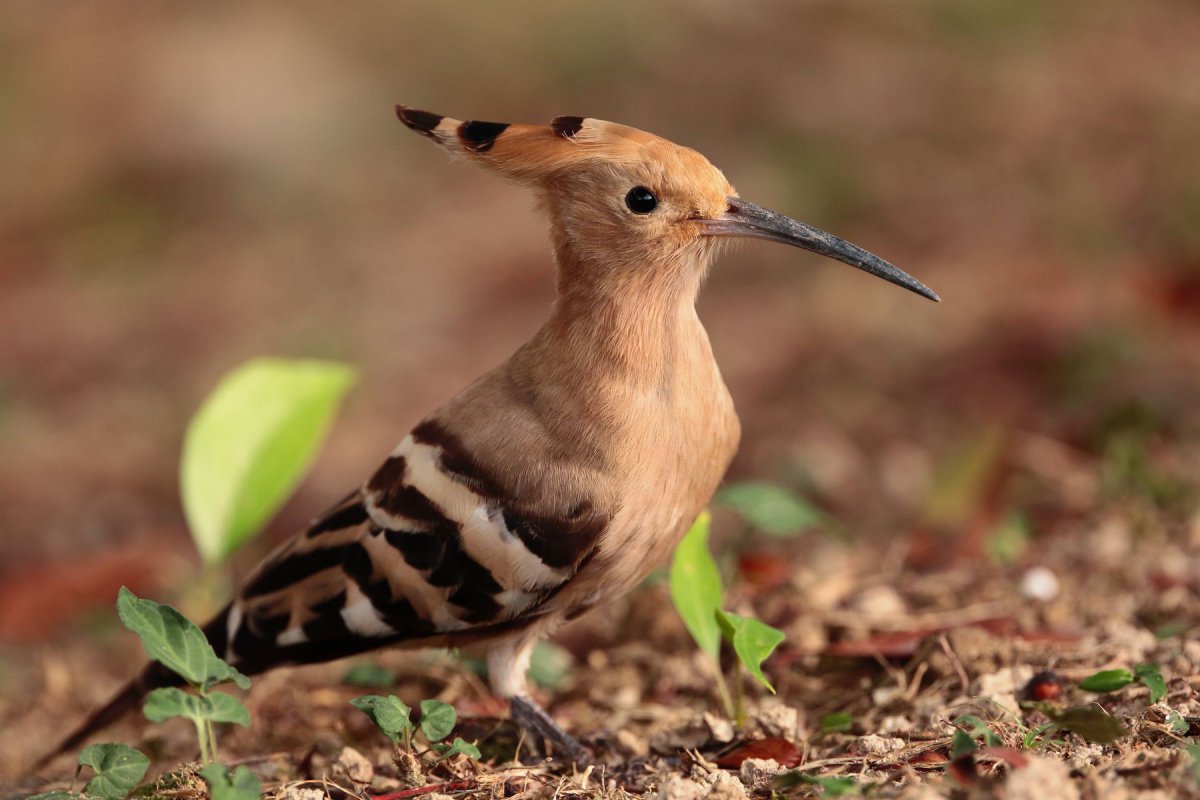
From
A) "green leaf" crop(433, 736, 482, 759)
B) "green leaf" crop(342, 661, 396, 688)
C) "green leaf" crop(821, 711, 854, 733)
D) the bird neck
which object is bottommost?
"green leaf" crop(342, 661, 396, 688)

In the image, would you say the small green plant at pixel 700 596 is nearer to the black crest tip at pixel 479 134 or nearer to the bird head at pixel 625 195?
the bird head at pixel 625 195

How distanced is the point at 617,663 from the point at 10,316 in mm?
4625

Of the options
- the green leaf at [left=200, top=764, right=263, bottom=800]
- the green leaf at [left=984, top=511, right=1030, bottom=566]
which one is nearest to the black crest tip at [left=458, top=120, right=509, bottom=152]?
the green leaf at [left=200, top=764, right=263, bottom=800]

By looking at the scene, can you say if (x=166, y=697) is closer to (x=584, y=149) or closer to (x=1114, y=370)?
(x=584, y=149)

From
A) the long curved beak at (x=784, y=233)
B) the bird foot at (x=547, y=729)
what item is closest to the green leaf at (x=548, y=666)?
the bird foot at (x=547, y=729)

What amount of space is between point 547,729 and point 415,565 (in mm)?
363

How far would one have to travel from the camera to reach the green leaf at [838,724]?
2.15 metres

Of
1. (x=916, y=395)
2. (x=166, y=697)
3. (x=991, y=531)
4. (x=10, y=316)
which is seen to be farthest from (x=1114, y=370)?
(x=10, y=316)

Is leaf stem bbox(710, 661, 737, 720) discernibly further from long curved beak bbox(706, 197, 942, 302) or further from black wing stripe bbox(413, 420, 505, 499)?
long curved beak bbox(706, 197, 942, 302)

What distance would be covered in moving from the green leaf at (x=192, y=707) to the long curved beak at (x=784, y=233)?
1.08m

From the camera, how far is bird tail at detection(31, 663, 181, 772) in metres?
2.37

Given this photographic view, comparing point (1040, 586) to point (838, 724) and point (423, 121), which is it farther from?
point (423, 121)

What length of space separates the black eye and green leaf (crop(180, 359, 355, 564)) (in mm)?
905

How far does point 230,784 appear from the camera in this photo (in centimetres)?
164
